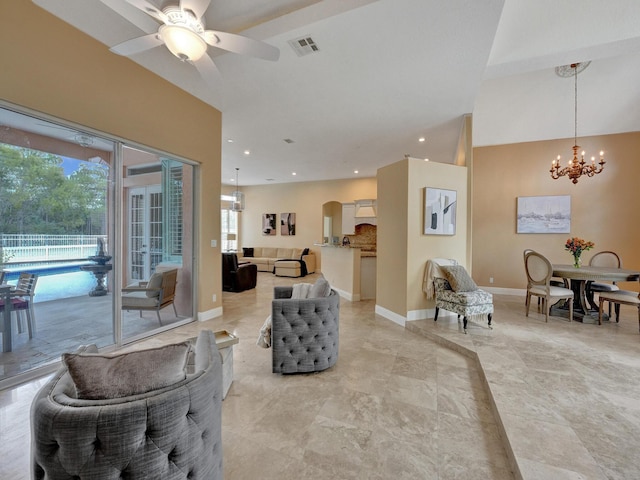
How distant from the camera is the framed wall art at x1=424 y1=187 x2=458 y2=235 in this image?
4.36 m

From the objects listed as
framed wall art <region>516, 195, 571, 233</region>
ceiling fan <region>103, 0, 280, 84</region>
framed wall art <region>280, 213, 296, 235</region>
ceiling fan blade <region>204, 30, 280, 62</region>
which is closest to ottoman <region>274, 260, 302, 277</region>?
framed wall art <region>280, 213, 296, 235</region>

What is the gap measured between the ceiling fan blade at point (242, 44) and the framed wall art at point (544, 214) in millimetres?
6209

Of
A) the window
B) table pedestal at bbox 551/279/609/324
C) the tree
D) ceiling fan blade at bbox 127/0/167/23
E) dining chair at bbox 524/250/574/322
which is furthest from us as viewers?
the window

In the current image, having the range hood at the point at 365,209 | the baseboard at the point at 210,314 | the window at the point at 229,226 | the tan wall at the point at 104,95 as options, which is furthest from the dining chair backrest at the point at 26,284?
the window at the point at 229,226

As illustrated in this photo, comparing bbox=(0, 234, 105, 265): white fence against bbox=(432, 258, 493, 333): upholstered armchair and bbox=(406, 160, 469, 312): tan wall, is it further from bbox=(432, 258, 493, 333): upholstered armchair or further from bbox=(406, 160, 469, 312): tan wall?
bbox=(432, 258, 493, 333): upholstered armchair

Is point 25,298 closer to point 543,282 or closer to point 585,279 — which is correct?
point 543,282

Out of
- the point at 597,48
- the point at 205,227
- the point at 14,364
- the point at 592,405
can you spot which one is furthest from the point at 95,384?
the point at 597,48

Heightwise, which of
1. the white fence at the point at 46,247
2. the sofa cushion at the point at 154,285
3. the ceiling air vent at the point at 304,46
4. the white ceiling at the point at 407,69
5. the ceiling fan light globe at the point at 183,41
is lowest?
the sofa cushion at the point at 154,285

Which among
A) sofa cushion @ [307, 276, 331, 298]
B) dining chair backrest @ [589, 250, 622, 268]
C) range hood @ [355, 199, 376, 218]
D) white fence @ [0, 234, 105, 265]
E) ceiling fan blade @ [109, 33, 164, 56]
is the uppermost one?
ceiling fan blade @ [109, 33, 164, 56]

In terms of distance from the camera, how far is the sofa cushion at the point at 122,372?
1.00 metres

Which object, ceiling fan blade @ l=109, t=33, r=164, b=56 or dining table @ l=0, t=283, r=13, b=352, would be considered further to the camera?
dining table @ l=0, t=283, r=13, b=352

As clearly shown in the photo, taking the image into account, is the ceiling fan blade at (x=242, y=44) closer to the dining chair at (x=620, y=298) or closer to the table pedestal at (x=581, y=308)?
the dining chair at (x=620, y=298)

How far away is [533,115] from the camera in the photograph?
546cm

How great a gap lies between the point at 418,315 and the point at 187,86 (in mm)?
4792
